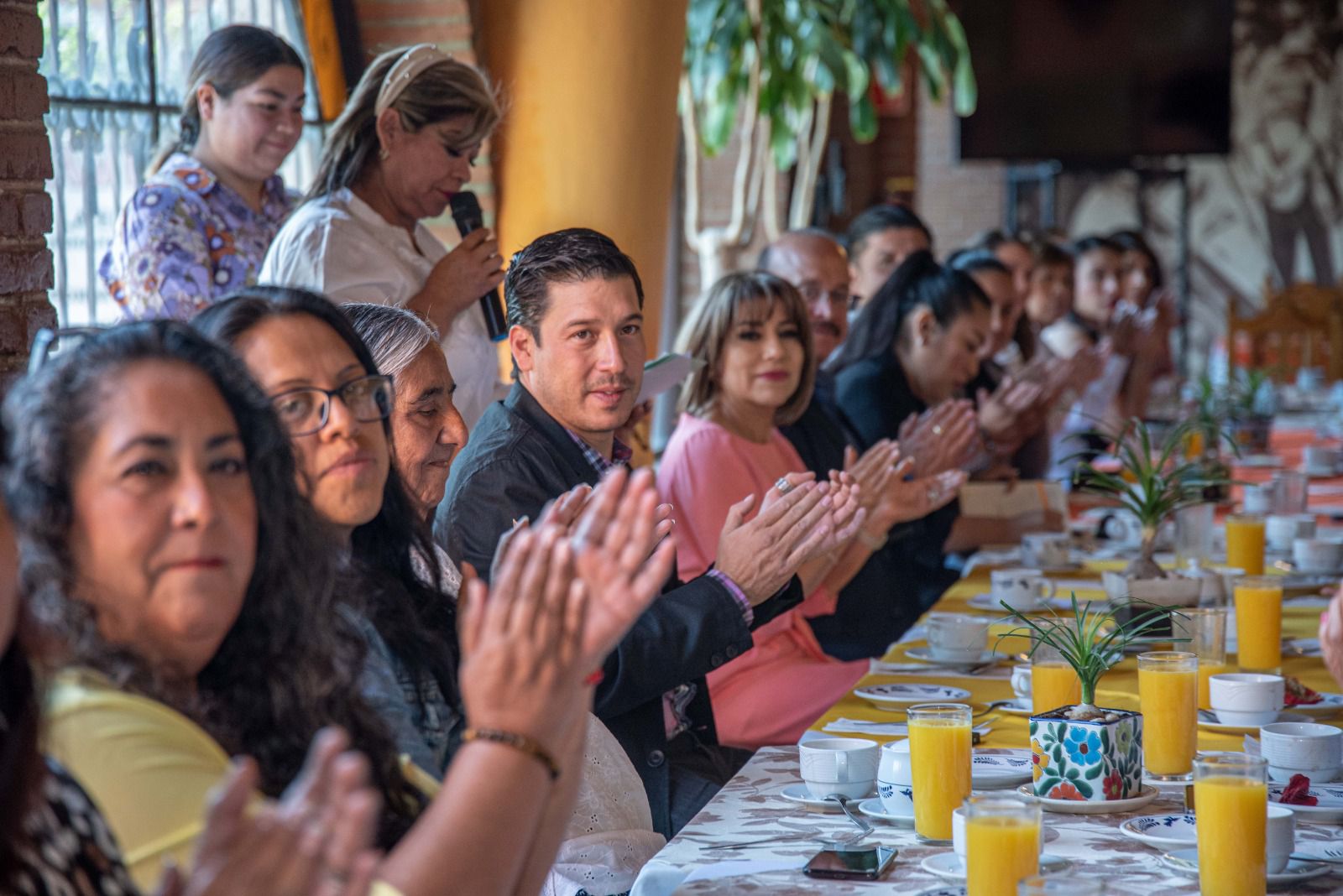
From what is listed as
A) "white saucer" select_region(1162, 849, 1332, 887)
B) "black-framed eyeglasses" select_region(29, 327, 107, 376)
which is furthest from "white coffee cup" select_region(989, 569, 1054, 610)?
"black-framed eyeglasses" select_region(29, 327, 107, 376)

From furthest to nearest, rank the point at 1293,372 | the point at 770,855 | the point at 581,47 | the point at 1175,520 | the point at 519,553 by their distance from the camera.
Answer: the point at 1293,372
the point at 581,47
the point at 1175,520
the point at 770,855
the point at 519,553

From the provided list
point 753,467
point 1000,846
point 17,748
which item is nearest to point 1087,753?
point 1000,846

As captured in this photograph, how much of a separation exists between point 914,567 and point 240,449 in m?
2.87

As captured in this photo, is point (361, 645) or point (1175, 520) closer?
point (361, 645)

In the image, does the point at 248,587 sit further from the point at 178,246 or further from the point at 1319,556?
the point at 1319,556

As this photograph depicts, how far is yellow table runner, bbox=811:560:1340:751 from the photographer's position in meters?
1.92

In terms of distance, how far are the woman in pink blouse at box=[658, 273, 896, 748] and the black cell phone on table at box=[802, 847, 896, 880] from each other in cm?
111

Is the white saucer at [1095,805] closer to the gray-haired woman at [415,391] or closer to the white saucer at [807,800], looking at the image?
the white saucer at [807,800]

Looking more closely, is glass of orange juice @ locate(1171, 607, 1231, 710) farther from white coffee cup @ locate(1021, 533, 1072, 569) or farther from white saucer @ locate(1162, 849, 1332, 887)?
white coffee cup @ locate(1021, 533, 1072, 569)

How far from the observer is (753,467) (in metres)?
2.95

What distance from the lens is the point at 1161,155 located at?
9.17 meters

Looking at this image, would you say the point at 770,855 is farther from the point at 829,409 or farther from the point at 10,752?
the point at 829,409

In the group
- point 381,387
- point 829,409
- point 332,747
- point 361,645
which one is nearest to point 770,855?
point 361,645

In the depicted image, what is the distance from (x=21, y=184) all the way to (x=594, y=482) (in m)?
0.86
